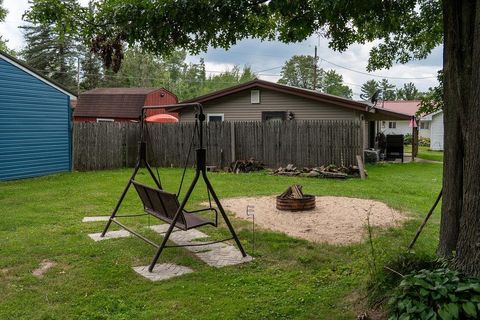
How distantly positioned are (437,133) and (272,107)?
18.3m

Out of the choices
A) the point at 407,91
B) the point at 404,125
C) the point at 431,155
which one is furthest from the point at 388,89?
the point at 431,155

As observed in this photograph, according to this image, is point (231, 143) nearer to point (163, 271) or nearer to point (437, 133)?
point (163, 271)

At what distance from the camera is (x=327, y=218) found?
22.4 ft

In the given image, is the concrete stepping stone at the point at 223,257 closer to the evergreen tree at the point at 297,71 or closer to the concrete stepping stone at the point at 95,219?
the concrete stepping stone at the point at 95,219

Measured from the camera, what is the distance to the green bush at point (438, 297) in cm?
244

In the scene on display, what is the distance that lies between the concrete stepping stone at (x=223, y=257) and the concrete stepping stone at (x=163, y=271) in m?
0.34

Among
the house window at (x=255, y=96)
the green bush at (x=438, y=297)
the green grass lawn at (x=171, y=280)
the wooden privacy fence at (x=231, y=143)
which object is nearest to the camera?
the green bush at (x=438, y=297)

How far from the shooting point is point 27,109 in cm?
1231

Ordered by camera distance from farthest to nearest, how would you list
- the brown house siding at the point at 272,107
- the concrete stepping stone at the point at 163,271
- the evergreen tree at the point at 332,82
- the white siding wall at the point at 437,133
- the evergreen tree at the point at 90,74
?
1. the evergreen tree at the point at 332,82
2. the evergreen tree at the point at 90,74
3. the white siding wall at the point at 437,133
4. the brown house siding at the point at 272,107
5. the concrete stepping stone at the point at 163,271

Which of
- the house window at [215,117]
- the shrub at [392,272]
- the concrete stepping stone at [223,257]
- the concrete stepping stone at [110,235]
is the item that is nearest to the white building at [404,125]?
the house window at [215,117]

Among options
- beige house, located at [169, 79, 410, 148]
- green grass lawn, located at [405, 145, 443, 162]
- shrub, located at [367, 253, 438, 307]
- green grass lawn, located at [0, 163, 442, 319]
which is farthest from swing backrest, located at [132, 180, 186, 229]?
green grass lawn, located at [405, 145, 443, 162]

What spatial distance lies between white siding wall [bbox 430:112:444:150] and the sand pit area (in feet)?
77.6

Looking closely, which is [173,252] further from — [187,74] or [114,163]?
[187,74]

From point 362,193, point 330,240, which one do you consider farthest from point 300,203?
point 362,193
